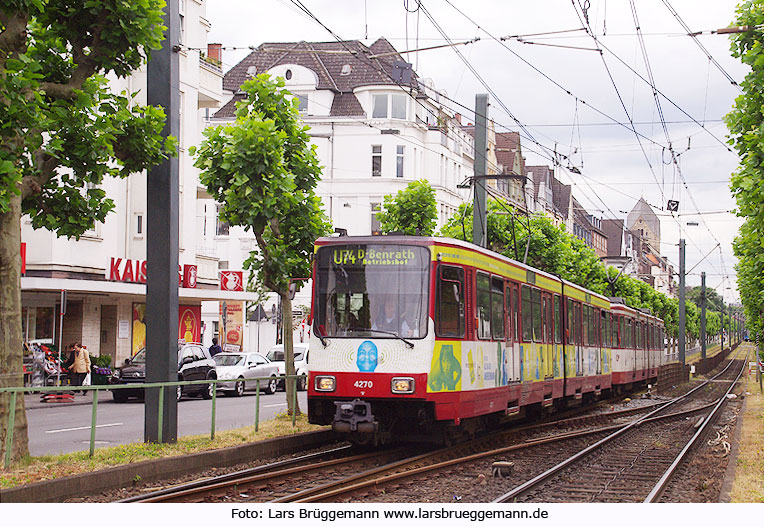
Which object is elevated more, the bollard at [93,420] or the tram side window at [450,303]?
the tram side window at [450,303]

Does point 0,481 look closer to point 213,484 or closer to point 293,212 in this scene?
point 213,484

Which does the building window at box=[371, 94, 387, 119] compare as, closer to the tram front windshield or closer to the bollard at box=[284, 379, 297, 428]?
the bollard at box=[284, 379, 297, 428]

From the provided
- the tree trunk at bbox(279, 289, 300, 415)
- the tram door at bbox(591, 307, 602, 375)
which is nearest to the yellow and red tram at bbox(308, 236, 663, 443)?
the tree trunk at bbox(279, 289, 300, 415)

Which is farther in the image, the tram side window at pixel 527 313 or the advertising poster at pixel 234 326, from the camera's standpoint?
the advertising poster at pixel 234 326

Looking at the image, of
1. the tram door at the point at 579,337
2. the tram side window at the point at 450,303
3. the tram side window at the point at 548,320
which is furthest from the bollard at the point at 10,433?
the tram door at the point at 579,337

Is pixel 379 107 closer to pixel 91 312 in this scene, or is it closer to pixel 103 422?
pixel 91 312

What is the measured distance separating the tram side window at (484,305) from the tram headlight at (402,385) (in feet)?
7.06

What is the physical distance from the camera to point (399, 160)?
2418 inches

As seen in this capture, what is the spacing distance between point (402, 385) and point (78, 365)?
1747cm

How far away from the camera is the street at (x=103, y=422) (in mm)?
12461

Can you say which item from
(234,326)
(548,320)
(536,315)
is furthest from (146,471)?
(234,326)

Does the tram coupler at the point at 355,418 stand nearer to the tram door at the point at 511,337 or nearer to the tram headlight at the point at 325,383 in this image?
the tram headlight at the point at 325,383

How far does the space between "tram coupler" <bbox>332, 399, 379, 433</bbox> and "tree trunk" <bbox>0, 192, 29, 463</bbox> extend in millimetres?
4810

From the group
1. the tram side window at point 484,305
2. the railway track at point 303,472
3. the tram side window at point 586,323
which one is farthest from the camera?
the tram side window at point 586,323
